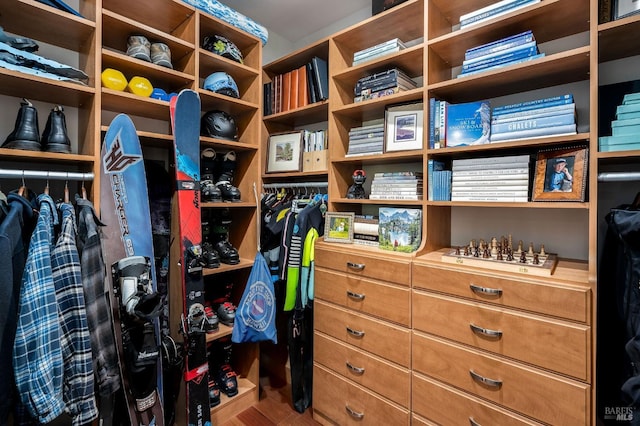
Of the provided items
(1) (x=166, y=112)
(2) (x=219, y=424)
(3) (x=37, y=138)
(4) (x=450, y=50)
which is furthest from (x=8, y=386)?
(4) (x=450, y=50)

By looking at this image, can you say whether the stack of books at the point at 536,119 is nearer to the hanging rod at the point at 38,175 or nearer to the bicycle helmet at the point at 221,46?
the bicycle helmet at the point at 221,46

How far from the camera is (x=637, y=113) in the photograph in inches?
43.3

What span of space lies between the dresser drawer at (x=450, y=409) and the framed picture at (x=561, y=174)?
2.92 ft

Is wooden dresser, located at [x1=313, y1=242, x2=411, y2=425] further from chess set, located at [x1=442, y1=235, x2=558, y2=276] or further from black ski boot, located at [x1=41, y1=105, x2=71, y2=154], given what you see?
black ski boot, located at [x1=41, y1=105, x2=71, y2=154]

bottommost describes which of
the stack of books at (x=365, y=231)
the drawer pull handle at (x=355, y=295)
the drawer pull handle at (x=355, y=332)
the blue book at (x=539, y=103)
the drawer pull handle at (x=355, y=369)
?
the drawer pull handle at (x=355, y=369)

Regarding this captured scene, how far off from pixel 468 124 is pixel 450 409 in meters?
1.31

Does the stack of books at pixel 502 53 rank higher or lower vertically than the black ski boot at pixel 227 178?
higher

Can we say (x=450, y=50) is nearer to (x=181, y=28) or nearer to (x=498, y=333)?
(x=498, y=333)

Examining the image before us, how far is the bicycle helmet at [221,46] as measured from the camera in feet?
6.49

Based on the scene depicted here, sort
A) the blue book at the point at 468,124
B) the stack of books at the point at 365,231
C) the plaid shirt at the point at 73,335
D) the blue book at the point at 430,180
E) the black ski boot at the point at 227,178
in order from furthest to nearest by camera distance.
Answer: the black ski boot at the point at 227,178 → the stack of books at the point at 365,231 → the blue book at the point at 430,180 → the blue book at the point at 468,124 → the plaid shirt at the point at 73,335

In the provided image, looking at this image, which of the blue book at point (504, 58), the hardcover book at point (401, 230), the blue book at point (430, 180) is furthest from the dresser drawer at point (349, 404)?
the blue book at point (504, 58)

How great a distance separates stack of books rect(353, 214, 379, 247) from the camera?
1800mm

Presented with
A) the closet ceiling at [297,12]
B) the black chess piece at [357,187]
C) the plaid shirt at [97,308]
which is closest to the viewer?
the plaid shirt at [97,308]

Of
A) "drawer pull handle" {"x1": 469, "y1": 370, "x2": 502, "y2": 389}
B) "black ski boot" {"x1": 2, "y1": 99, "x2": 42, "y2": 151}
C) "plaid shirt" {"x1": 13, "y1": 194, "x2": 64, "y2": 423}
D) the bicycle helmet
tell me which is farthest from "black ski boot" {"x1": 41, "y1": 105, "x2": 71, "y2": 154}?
"drawer pull handle" {"x1": 469, "y1": 370, "x2": 502, "y2": 389}
